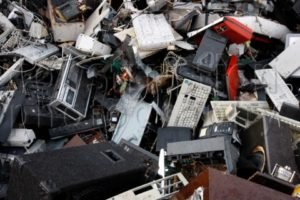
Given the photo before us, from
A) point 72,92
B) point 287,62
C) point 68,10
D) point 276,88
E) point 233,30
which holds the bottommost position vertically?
point 72,92

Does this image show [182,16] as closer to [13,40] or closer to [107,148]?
[13,40]

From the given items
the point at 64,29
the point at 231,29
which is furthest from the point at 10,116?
the point at 231,29

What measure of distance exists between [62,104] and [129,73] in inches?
22.6

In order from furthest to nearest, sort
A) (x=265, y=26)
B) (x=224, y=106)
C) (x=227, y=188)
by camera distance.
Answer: (x=265, y=26) < (x=224, y=106) < (x=227, y=188)

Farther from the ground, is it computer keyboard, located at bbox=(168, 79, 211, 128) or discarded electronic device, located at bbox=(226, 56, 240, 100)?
discarded electronic device, located at bbox=(226, 56, 240, 100)

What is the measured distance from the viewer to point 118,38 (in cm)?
423

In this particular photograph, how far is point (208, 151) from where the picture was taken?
3121 millimetres

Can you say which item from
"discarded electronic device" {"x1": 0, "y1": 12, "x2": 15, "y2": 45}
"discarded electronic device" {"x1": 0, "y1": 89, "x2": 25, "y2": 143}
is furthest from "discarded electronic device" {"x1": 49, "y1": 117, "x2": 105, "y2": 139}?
"discarded electronic device" {"x1": 0, "y1": 12, "x2": 15, "y2": 45}

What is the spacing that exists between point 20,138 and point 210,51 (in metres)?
1.62

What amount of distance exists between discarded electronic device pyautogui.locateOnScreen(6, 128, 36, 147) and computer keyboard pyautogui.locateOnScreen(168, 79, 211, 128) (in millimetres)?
1100

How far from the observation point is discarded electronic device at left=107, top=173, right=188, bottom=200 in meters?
2.47

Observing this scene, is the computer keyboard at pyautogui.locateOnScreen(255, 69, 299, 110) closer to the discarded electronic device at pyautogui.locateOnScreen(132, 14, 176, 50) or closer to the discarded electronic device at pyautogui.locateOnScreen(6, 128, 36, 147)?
the discarded electronic device at pyautogui.locateOnScreen(132, 14, 176, 50)

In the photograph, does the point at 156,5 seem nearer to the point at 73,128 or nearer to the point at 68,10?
the point at 68,10

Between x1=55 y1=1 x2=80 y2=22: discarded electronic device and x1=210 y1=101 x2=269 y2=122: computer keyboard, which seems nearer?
x1=210 y1=101 x2=269 y2=122: computer keyboard
